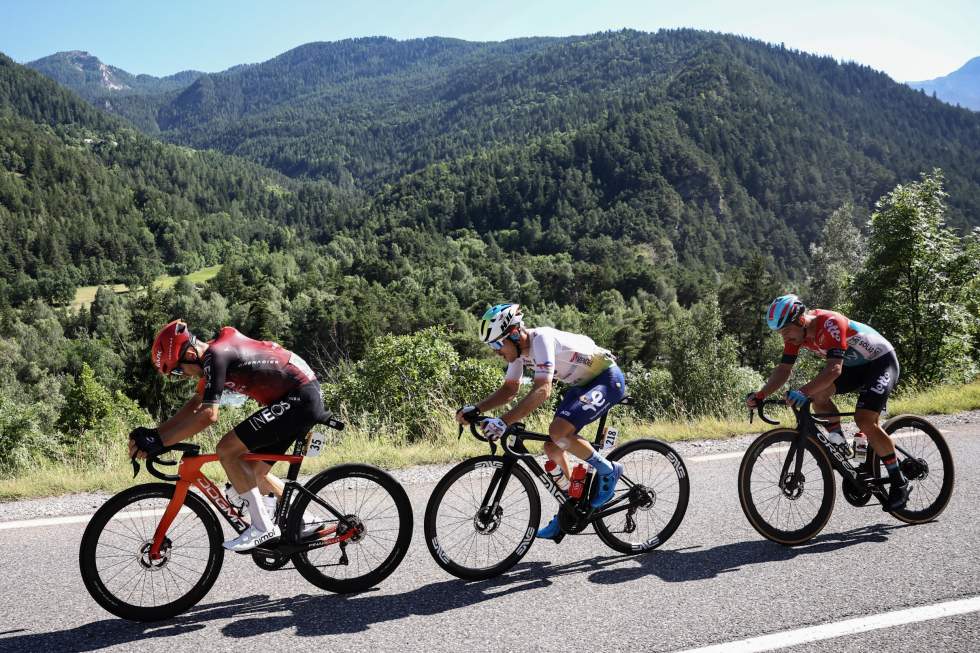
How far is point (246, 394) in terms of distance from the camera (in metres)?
4.89

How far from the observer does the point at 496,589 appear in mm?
4746

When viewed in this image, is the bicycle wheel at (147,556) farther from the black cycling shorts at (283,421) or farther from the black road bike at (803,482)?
the black road bike at (803,482)

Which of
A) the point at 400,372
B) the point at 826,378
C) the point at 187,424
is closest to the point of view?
the point at 187,424

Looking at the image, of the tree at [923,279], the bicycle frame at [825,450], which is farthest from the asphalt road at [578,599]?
the tree at [923,279]

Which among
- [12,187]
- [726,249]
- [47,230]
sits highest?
→ [12,187]

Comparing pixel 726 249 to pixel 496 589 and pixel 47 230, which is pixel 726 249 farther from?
pixel 496 589

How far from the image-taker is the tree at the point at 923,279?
22.7m

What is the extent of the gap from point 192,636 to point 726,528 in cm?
410

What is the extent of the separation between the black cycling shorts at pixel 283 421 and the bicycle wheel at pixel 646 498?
233 cm

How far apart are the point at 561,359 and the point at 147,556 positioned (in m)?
3.19

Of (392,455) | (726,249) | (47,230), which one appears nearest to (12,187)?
(47,230)

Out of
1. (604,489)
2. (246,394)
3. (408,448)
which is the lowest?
(408,448)

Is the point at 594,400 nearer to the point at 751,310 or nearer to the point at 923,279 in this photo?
the point at 923,279

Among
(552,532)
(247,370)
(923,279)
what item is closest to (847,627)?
(552,532)
